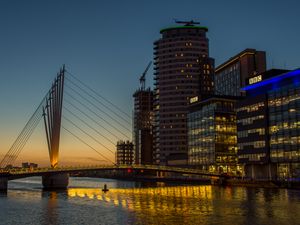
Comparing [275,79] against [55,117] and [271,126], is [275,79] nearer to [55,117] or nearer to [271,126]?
[271,126]

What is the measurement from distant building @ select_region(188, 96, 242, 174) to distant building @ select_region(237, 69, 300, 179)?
28.0 meters

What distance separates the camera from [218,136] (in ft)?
604

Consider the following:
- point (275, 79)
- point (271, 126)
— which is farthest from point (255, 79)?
point (271, 126)

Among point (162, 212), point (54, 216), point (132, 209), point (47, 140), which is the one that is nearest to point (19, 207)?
point (54, 216)

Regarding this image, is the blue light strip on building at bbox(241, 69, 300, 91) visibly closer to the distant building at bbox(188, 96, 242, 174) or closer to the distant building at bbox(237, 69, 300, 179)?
the distant building at bbox(237, 69, 300, 179)

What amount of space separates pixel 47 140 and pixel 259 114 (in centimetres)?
7085

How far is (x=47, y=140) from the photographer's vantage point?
112 metres

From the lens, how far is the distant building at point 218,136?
184 meters

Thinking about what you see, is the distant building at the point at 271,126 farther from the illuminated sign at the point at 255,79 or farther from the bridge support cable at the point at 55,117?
the bridge support cable at the point at 55,117

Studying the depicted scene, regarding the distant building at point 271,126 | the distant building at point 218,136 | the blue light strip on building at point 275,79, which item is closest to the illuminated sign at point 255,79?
the distant building at point 271,126

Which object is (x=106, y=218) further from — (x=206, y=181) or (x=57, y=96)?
(x=206, y=181)

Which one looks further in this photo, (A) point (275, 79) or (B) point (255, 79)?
(B) point (255, 79)

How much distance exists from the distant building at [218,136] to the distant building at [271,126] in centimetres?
2802

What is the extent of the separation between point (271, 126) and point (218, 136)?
4570cm
